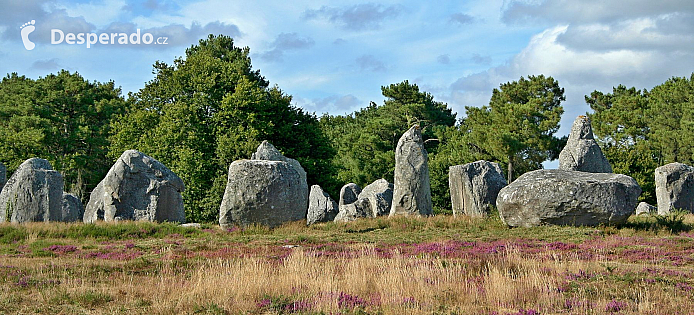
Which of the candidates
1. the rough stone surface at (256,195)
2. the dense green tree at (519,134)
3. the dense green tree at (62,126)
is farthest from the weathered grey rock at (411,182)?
the dense green tree at (62,126)

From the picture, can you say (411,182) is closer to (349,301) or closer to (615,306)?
(349,301)

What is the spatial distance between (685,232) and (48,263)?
55.7ft

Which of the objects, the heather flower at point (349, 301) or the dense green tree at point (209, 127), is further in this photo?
the dense green tree at point (209, 127)

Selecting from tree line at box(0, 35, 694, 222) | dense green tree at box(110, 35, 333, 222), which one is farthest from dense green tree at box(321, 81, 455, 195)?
dense green tree at box(110, 35, 333, 222)

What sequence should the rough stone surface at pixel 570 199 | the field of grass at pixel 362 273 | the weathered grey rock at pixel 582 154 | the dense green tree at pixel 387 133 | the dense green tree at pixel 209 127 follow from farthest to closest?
the dense green tree at pixel 387 133, the dense green tree at pixel 209 127, the weathered grey rock at pixel 582 154, the rough stone surface at pixel 570 199, the field of grass at pixel 362 273

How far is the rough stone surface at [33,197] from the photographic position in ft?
79.9

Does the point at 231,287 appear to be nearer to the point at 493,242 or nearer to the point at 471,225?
the point at 493,242

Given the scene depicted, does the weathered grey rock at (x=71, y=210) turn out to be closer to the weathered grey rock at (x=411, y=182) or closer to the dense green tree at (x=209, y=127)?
the dense green tree at (x=209, y=127)

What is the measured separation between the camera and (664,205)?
1196 inches

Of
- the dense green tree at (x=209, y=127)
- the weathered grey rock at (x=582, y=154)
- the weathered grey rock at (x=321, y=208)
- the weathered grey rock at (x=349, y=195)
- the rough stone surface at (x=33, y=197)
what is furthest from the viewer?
the dense green tree at (x=209, y=127)

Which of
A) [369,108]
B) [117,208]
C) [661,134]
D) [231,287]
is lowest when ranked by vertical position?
[231,287]

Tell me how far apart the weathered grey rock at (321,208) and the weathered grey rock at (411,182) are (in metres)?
5.99

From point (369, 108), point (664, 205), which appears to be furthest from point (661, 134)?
point (369, 108)

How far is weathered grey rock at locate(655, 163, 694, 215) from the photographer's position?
30.1 m
